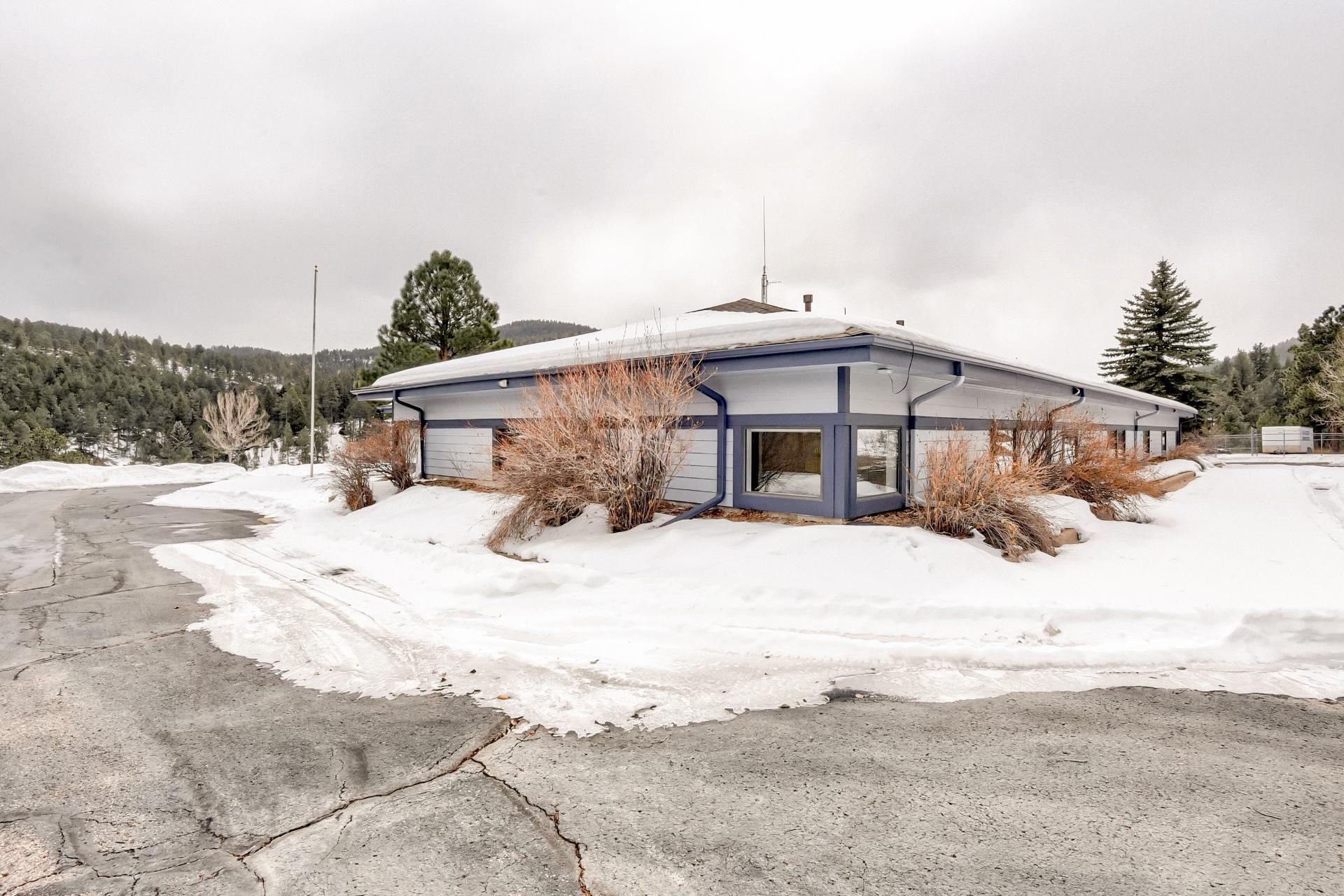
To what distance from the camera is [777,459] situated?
347 inches

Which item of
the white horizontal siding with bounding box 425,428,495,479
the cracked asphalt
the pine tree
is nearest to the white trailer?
the pine tree

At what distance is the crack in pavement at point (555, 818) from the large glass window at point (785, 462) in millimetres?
6099

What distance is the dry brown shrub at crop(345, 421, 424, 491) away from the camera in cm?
1355

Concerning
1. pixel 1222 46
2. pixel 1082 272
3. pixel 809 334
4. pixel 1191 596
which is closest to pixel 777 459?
pixel 809 334

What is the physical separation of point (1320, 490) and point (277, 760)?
67.9ft

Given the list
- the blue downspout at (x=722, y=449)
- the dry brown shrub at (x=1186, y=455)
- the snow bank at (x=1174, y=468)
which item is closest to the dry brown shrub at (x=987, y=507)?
the blue downspout at (x=722, y=449)

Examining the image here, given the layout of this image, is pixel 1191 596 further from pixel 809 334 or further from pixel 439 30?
pixel 439 30

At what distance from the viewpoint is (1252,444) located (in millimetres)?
32281

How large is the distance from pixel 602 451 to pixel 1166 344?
38.6 m

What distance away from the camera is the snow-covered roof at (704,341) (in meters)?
7.91

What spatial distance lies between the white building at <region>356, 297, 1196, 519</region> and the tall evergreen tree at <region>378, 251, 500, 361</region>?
17.9 metres

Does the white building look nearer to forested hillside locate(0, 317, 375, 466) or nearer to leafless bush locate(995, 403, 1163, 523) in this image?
leafless bush locate(995, 403, 1163, 523)

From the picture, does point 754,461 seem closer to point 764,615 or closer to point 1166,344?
point 764,615

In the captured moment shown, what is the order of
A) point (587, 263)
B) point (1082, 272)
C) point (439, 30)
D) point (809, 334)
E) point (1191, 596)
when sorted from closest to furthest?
point (1191, 596)
point (809, 334)
point (439, 30)
point (587, 263)
point (1082, 272)
